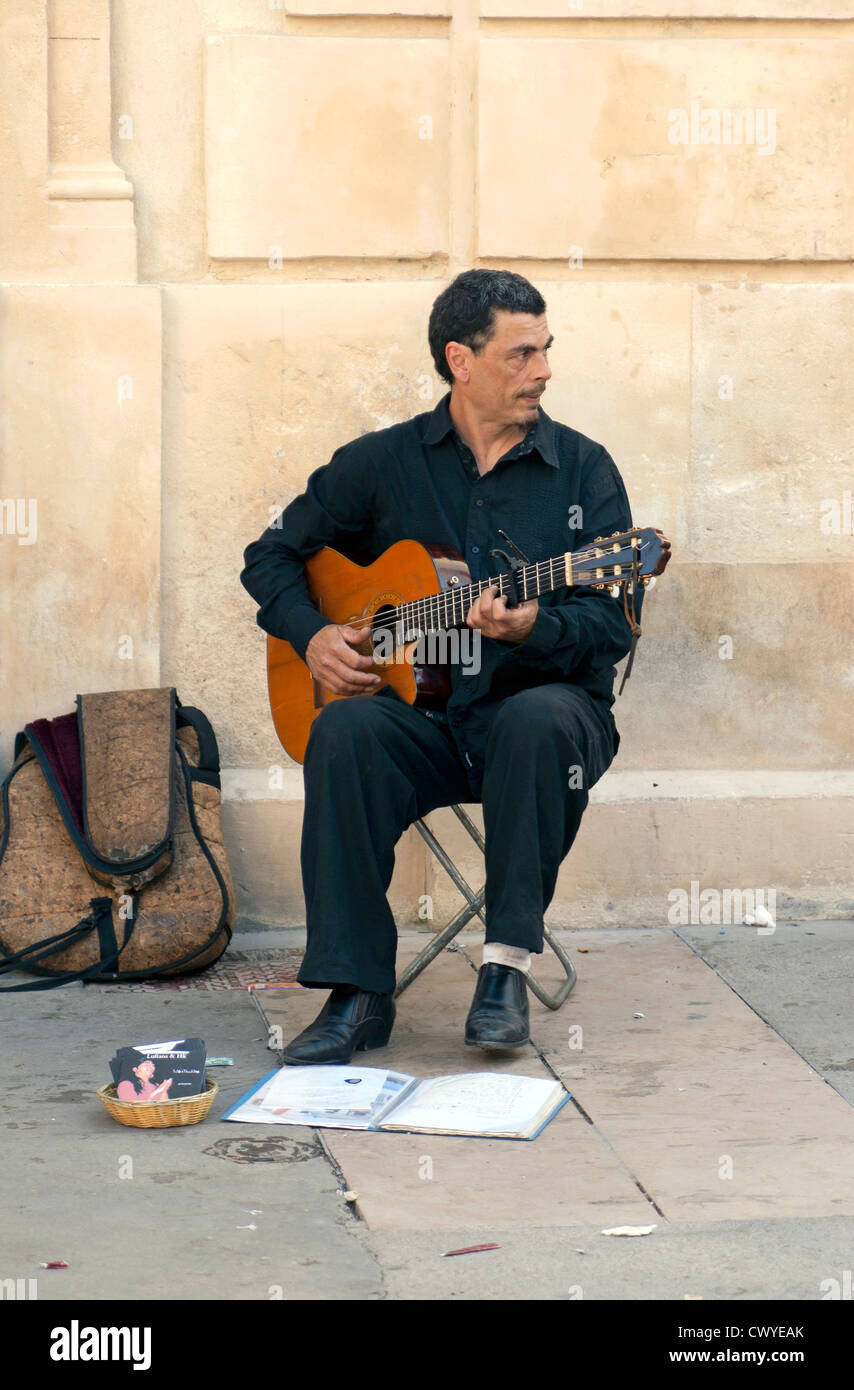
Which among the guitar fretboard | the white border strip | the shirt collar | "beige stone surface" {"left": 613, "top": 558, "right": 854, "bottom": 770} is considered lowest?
the white border strip

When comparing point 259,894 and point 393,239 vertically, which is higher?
point 393,239

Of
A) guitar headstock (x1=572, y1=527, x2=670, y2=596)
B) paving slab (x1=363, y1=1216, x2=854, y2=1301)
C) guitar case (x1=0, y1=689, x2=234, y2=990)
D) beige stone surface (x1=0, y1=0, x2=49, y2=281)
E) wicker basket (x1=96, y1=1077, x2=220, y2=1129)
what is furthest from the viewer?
beige stone surface (x1=0, y1=0, x2=49, y2=281)

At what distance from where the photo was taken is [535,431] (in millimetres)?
3879

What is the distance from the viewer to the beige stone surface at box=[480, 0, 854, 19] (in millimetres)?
4504

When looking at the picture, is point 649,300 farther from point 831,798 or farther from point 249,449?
point 831,798

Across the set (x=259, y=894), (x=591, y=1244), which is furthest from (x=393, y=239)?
(x=591, y=1244)

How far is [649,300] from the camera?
4617 millimetres

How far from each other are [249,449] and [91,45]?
1101 millimetres

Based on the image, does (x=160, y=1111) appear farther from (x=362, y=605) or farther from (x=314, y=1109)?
(x=362, y=605)

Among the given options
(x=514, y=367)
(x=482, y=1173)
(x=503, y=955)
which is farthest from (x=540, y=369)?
(x=482, y=1173)

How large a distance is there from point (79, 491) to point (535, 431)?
1319 millimetres

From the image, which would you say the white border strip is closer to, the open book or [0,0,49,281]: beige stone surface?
the open book

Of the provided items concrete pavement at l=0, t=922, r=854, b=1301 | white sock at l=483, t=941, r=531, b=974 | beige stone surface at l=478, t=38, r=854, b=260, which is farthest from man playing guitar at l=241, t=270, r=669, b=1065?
beige stone surface at l=478, t=38, r=854, b=260

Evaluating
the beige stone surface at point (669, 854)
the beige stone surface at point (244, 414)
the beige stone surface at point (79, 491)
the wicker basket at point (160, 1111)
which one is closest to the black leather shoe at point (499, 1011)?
the wicker basket at point (160, 1111)
